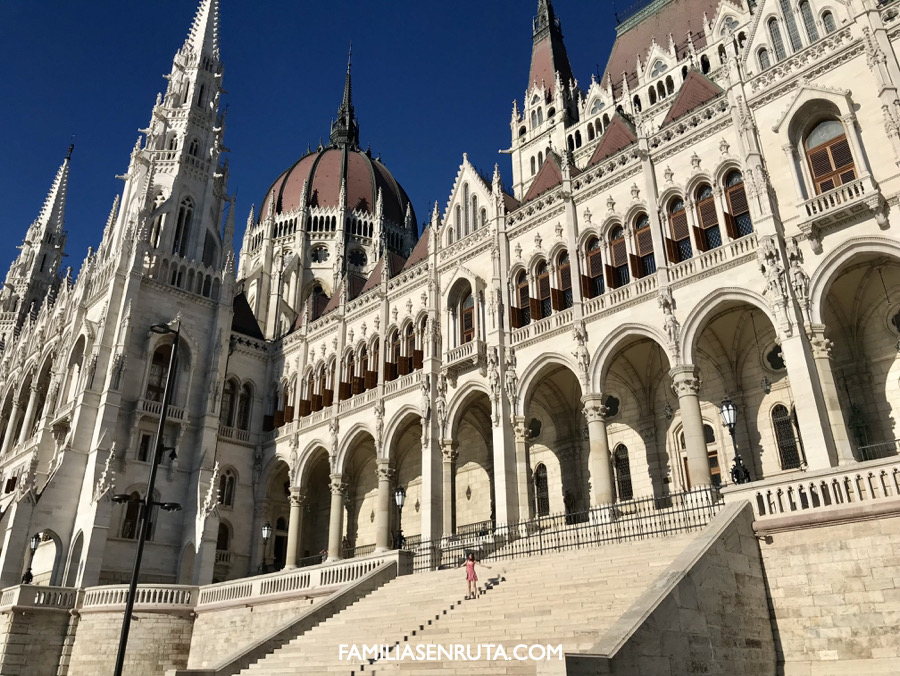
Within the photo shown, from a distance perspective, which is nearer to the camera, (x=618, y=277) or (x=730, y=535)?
(x=730, y=535)

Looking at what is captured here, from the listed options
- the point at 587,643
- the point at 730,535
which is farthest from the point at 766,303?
the point at 587,643

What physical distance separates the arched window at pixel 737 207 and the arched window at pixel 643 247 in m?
2.65

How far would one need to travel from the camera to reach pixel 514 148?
4209 centimetres

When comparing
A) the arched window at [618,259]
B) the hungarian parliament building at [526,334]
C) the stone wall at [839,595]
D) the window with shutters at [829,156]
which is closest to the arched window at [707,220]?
the hungarian parliament building at [526,334]

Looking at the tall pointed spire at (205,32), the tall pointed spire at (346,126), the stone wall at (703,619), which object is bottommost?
the stone wall at (703,619)

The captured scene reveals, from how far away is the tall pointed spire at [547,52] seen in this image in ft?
144

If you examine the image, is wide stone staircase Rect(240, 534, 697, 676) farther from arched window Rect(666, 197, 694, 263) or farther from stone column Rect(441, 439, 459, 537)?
arched window Rect(666, 197, 694, 263)

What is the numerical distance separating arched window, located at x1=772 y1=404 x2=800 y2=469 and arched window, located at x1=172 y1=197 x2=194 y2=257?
3059cm

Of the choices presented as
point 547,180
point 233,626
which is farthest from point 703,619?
point 547,180

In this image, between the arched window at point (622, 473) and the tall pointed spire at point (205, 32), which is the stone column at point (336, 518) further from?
the tall pointed spire at point (205, 32)

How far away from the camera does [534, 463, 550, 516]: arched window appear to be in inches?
1048

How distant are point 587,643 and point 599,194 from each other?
57.9ft

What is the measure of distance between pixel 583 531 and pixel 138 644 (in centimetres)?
1628

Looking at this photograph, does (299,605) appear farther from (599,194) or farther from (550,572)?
(599,194)
